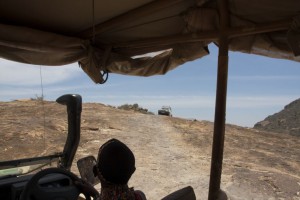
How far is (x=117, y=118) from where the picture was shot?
56.6 ft

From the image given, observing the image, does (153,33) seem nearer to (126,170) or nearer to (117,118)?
(126,170)

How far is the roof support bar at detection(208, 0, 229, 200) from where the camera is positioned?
4.23 m

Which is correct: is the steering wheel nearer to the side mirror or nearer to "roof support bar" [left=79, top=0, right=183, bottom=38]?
the side mirror

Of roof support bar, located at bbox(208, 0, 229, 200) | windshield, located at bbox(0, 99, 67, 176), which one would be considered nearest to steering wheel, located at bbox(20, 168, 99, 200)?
roof support bar, located at bbox(208, 0, 229, 200)

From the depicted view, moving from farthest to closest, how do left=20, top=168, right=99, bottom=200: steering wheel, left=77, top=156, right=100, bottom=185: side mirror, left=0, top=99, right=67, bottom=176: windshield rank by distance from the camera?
1. left=0, top=99, right=67, bottom=176: windshield
2. left=77, top=156, right=100, bottom=185: side mirror
3. left=20, top=168, right=99, bottom=200: steering wheel

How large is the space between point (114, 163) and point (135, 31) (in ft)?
10.4

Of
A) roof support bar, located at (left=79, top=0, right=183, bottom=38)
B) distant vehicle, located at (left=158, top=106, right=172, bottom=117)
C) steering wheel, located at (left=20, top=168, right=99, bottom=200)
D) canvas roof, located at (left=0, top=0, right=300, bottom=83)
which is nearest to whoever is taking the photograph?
steering wheel, located at (left=20, top=168, right=99, bottom=200)

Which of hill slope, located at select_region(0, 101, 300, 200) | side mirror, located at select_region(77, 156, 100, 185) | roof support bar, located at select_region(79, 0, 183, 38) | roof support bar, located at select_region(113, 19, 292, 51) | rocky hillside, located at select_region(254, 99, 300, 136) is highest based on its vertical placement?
roof support bar, located at select_region(79, 0, 183, 38)

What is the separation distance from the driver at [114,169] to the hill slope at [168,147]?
661 cm

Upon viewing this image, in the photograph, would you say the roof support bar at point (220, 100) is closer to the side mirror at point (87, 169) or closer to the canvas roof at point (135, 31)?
the canvas roof at point (135, 31)

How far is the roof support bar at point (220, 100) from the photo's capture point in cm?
423

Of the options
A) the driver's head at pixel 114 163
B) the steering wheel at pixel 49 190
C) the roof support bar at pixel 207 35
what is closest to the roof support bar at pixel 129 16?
the roof support bar at pixel 207 35

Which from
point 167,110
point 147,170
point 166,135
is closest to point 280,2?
point 147,170

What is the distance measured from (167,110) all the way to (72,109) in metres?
20.3
